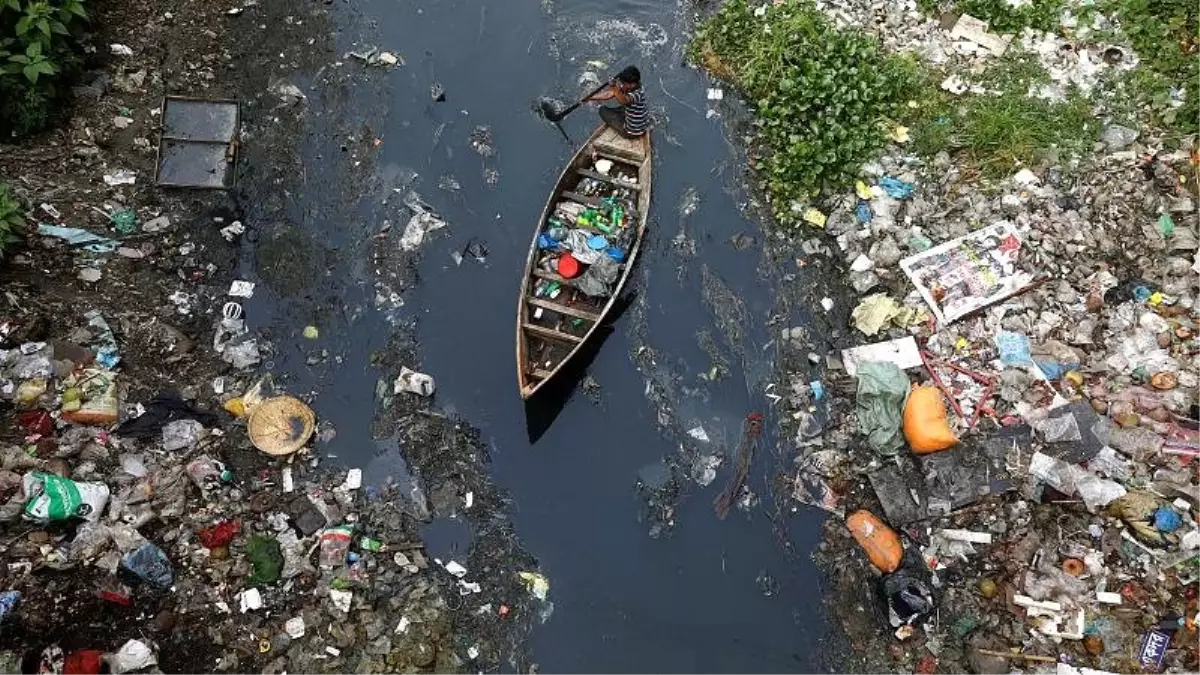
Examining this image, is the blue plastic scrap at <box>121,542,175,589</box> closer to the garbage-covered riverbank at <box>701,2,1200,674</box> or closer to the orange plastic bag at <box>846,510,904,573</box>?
the garbage-covered riverbank at <box>701,2,1200,674</box>

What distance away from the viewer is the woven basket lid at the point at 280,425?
7.22 metres

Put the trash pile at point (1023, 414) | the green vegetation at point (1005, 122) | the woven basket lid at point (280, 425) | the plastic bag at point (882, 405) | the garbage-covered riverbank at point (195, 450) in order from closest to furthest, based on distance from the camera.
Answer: the garbage-covered riverbank at point (195, 450) → the trash pile at point (1023, 414) → the woven basket lid at point (280, 425) → the plastic bag at point (882, 405) → the green vegetation at point (1005, 122)

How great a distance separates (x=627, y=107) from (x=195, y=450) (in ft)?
17.1

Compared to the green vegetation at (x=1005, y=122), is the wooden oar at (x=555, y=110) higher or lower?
lower

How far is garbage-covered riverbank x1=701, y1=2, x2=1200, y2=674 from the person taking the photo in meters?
6.77

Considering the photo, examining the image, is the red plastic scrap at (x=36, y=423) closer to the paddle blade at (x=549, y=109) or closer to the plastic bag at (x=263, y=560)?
the plastic bag at (x=263, y=560)

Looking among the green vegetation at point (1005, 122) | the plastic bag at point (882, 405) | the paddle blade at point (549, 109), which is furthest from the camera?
the paddle blade at point (549, 109)

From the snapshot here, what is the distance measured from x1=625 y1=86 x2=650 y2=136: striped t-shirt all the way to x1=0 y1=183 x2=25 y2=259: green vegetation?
5.73m

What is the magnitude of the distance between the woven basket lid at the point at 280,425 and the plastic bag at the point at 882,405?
5024 millimetres

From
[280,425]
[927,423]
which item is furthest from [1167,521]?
[280,425]

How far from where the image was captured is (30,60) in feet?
26.1

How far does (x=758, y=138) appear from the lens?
944 centimetres

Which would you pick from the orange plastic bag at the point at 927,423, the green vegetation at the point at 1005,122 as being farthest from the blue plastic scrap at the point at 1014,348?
the green vegetation at the point at 1005,122

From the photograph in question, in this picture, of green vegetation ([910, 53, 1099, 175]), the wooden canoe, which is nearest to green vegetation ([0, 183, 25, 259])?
the wooden canoe
